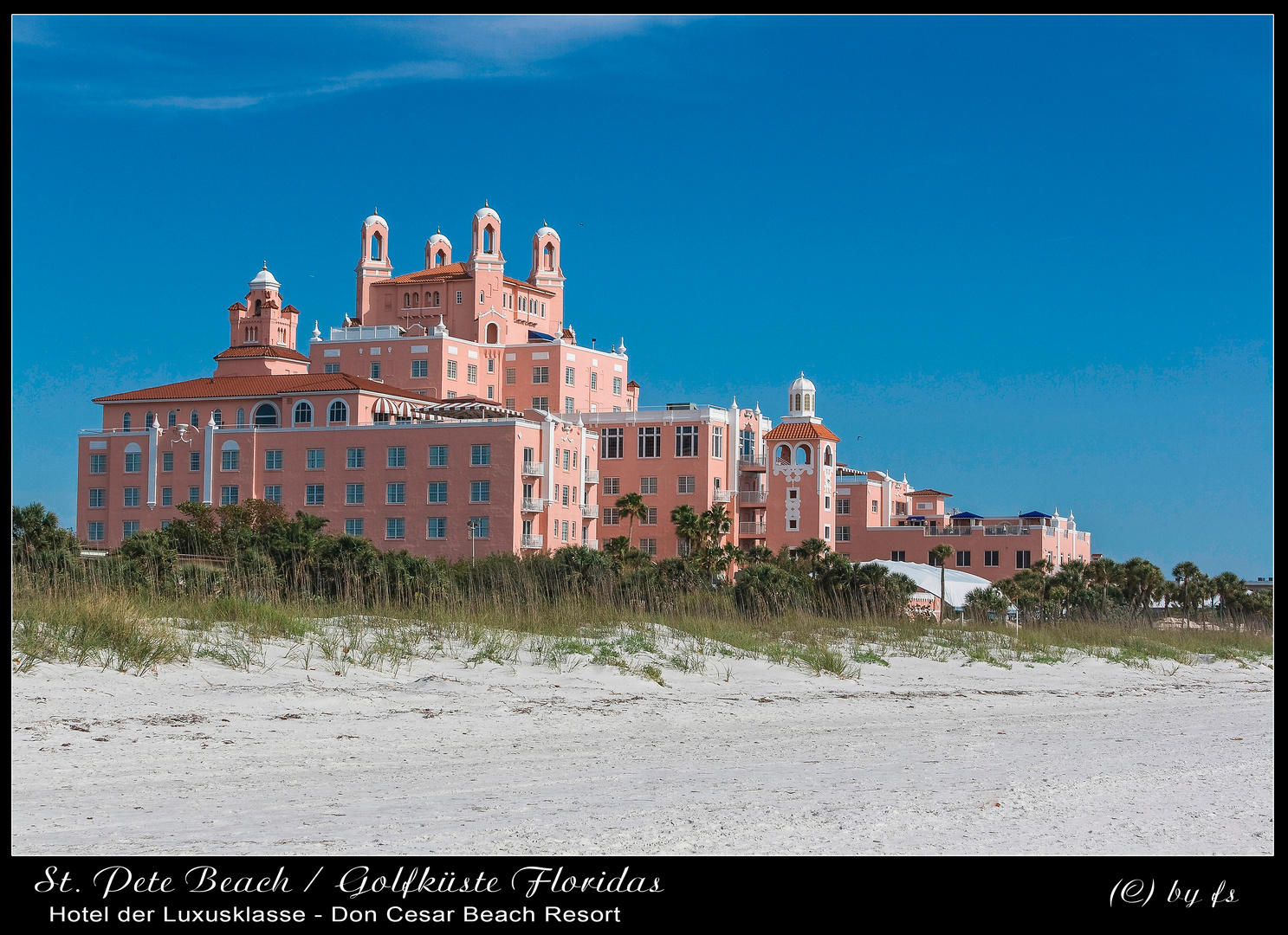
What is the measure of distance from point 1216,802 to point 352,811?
6.42 m

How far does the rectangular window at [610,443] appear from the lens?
3812 inches

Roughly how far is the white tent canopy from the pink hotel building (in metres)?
16.8

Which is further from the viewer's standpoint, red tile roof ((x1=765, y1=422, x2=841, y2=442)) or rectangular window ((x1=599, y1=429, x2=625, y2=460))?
red tile roof ((x1=765, y1=422, x2=841, y2=442))

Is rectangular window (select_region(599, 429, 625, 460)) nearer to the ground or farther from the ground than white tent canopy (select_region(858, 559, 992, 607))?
farther from the ground

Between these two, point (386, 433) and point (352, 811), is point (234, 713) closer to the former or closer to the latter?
point (352, 811)

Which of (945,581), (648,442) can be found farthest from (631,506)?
(945,581)

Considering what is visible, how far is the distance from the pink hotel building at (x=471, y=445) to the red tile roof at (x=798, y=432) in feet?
0.82

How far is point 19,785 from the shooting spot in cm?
995

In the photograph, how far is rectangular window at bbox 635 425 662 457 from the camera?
96000 millimetres

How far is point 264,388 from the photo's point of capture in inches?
3676

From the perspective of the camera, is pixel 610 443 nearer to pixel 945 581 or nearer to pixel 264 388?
pixel 264 388

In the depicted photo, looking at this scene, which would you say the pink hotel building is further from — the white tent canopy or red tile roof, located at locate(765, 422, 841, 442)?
the white tent canopy

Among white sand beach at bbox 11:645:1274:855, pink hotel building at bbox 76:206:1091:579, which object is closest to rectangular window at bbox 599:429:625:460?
pink hotel building at bbox 76:206:1091:579

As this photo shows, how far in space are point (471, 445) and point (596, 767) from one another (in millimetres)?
73339
